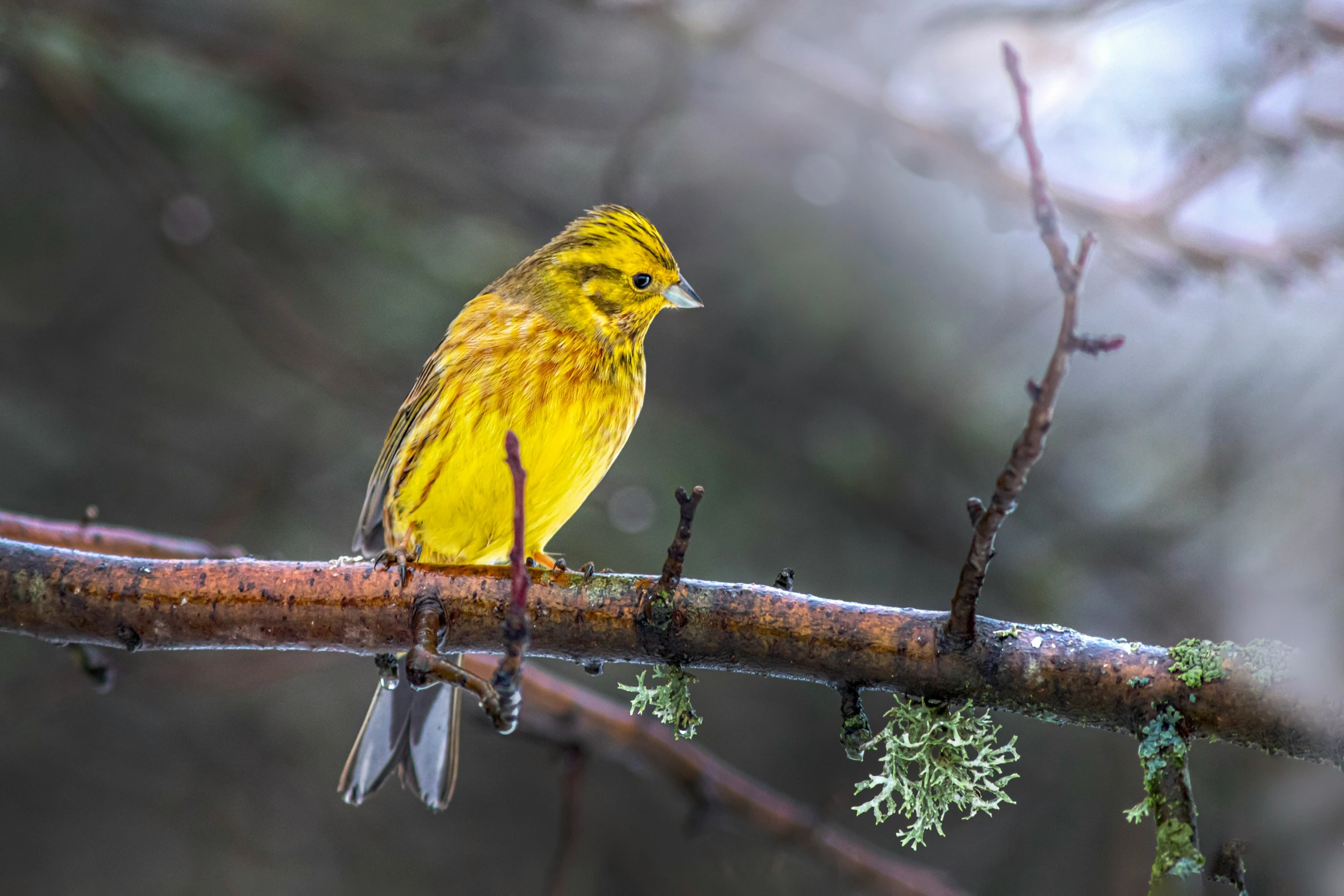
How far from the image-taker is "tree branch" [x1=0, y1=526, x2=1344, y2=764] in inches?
78.5

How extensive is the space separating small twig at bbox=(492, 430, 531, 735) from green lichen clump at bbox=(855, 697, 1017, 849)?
2.82 feet

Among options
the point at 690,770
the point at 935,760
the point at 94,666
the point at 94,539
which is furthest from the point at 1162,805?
the point at 94,539

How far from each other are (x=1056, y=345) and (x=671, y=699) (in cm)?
112

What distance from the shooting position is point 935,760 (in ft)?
7.21

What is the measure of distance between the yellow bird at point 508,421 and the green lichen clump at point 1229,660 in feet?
5.43

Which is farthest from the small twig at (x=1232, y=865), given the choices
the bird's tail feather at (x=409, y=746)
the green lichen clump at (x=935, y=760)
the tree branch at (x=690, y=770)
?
the bird's tail feather at (x=409, y=746)

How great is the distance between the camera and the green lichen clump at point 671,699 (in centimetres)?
218

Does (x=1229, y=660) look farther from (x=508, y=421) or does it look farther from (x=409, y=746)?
(x=409, y=746)

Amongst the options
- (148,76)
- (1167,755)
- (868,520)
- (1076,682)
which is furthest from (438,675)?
(148,76)

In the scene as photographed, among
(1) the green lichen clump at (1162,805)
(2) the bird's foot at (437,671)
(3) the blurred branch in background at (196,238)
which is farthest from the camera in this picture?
(3) the blurred branch in background at (196,238)

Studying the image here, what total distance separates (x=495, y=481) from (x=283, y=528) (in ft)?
9.17

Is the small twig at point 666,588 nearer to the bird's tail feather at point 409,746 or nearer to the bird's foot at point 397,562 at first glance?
the bird's foot at point 397,562

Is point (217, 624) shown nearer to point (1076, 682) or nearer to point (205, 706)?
point (1076, 682)

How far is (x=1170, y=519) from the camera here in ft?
16.1
